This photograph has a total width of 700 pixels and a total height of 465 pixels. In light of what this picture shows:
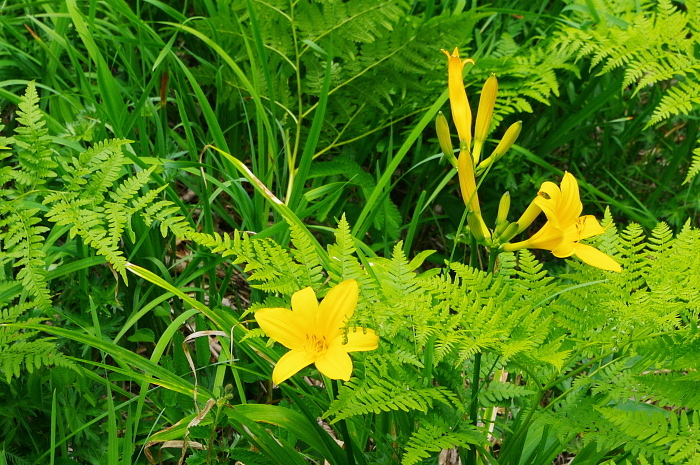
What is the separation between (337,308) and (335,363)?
0.11 m

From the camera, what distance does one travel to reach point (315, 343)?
1383 mm

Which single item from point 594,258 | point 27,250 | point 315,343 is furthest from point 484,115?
point 27,250

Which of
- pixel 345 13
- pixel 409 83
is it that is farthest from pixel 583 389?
pixel 345 13

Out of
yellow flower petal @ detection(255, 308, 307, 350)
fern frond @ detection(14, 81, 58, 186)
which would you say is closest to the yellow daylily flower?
yellow flower petal @ detection(255, 308, 307, 350)

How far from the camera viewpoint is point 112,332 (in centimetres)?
203

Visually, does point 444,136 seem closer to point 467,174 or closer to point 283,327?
point 467,174

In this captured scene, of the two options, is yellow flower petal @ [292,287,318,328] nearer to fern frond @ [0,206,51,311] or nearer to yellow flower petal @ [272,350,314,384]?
yellow flower petal @ [272,350,314,384]

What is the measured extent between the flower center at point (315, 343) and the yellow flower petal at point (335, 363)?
0.02 meters

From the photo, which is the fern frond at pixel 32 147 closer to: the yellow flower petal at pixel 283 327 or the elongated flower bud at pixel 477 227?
the yellow flower petal at pixel 283 327

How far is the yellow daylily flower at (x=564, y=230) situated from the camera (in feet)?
4.70

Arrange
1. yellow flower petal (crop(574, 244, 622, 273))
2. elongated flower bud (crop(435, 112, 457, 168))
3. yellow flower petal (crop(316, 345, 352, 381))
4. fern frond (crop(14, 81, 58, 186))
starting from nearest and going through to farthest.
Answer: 1. yellow flower petal (crop(316, 345, 352, 381))
2. yellow flower petal (crop(574, 244, 622, 273))
3. elongated flower bud (crop(435, 112, 457, 168))
4. fern frond (crop(14, 81, 58, 186))

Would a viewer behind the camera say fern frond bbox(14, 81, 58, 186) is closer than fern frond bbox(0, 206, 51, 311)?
No

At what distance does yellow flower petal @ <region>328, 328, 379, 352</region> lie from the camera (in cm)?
134

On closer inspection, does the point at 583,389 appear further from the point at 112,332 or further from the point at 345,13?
the point at 345,13
